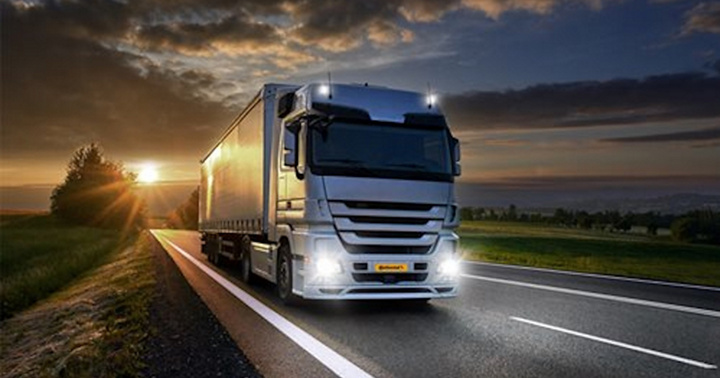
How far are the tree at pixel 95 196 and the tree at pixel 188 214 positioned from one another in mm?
26085

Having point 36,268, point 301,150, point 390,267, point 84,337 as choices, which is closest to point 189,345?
point 84,337

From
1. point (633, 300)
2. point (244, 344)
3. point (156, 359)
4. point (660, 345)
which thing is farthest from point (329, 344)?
point (633, 300)

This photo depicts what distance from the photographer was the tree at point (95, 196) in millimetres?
89938

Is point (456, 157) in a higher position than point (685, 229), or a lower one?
higher

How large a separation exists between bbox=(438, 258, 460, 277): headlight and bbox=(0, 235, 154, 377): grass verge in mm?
4512

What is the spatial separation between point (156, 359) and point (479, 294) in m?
7.12

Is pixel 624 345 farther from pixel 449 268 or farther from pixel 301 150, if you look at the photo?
pixel 301 150

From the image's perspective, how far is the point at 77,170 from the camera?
9350 cm

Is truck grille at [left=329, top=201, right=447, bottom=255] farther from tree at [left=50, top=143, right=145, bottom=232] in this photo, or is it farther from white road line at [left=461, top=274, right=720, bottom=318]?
tree at [left=50, top=143, right=145, bottom=232]

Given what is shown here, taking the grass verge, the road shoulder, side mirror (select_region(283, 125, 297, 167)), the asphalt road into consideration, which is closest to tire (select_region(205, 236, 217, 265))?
the grass verge

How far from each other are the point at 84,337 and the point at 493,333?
19.2 ft

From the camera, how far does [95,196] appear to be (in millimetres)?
90375

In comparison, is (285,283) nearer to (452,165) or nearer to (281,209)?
(281,209)

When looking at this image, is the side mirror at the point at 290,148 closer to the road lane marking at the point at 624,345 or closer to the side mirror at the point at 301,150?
the side mirror at the point at 301,150
